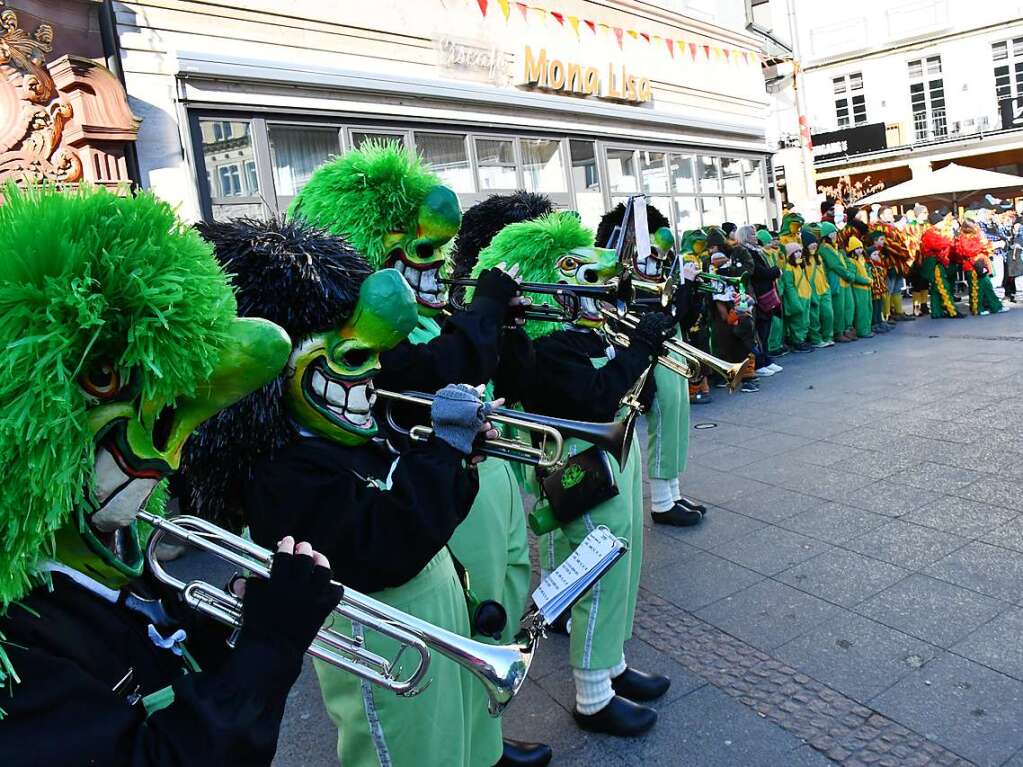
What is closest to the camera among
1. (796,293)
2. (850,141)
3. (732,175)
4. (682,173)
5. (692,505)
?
(692,505)

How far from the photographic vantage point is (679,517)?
477 centimetres

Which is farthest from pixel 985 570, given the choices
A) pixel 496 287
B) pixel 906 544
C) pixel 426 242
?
pixel 426 242

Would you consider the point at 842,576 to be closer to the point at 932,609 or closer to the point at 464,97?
the point at 932,609

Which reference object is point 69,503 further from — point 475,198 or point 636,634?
point 475,198

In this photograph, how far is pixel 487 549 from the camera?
256cm

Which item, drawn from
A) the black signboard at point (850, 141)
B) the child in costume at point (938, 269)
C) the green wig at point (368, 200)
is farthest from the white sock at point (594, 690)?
the black signboard at point (850, 141)

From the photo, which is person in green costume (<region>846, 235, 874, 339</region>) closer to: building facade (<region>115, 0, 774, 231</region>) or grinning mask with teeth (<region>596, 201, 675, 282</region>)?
building facade (<region>115, 0, 774, 231</region>)

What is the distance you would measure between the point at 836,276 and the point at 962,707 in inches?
379

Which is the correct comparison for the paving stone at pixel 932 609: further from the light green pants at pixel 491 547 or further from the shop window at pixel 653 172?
the shop window at pixel 653 172

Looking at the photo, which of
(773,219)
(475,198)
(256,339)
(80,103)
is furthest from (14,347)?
(773,219)

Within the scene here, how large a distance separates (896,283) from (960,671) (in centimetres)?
1152

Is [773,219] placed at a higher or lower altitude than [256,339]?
higher

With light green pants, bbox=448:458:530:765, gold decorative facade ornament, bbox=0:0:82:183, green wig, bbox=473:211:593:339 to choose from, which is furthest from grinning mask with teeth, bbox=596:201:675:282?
gold decorative facade ornament, bbox=0:0:82:183

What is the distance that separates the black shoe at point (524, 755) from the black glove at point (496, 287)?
1.63 meters
